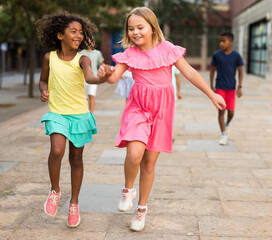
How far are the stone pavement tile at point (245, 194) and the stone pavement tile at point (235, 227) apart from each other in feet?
1.73

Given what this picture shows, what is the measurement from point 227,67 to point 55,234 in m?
4.27

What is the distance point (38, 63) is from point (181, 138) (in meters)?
56.5

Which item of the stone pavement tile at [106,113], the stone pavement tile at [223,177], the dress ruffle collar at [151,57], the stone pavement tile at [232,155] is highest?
the dress ruffle collar at [151,57]

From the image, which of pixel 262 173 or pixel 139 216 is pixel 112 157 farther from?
pixel 139 216

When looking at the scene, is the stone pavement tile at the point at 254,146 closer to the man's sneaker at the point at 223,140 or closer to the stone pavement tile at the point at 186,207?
the man's sneaker at the point at 223,140

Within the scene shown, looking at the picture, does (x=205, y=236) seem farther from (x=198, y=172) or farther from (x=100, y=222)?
(x=198, y=172)

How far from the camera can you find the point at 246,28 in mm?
31531

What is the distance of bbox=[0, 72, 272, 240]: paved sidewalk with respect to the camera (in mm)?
3371

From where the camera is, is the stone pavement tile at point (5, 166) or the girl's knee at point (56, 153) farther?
the stone pavement tile at point (5, 166)

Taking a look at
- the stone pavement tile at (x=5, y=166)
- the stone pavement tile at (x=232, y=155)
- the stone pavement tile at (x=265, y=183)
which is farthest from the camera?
the stone pavement tile at (x=232, y=155)

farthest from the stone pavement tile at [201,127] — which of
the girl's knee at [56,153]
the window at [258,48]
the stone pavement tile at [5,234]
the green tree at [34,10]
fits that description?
the window at [258,48]

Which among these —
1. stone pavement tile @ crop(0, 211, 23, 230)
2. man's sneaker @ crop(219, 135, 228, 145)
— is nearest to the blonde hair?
stone pavement tile @ crop(0, 211, 23, 230)

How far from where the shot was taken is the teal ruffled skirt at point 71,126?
330 centimetres

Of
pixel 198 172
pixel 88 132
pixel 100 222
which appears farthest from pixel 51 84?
pixel 198 172
